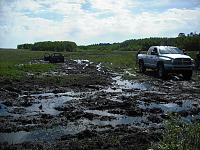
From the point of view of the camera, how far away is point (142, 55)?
2809 centimetres

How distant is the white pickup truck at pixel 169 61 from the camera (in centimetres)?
2295

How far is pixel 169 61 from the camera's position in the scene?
75.5 feet

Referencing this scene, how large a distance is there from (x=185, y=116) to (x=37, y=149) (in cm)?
528

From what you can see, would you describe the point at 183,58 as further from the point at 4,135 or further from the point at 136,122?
the point at 4,135

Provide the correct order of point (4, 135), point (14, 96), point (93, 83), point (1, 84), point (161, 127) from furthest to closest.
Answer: point (93, 83) → point (1, 84) → point (14, 96) → point (161, 127) → point (4, 135)

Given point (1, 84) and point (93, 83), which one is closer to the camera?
point (1, 84)

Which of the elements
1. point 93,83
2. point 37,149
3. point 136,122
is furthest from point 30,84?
point 37,149

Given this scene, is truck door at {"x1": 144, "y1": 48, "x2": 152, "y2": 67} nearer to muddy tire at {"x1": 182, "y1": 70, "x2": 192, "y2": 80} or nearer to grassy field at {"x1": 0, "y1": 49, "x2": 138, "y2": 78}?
muddy tire at {"x1": 182, "y1": 70, "x2": 192, "y2": 80}

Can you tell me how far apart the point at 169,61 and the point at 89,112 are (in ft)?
38.6

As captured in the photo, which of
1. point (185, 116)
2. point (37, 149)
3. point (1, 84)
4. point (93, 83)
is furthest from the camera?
point (93, 83)

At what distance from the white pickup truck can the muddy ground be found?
257 cm

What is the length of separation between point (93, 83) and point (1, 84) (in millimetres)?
4717

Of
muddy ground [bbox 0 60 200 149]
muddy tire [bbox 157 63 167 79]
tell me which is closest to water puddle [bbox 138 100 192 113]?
muddy ground [bbox 0 60 200 149]

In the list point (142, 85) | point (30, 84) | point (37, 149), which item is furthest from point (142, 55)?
point (37, 149)
